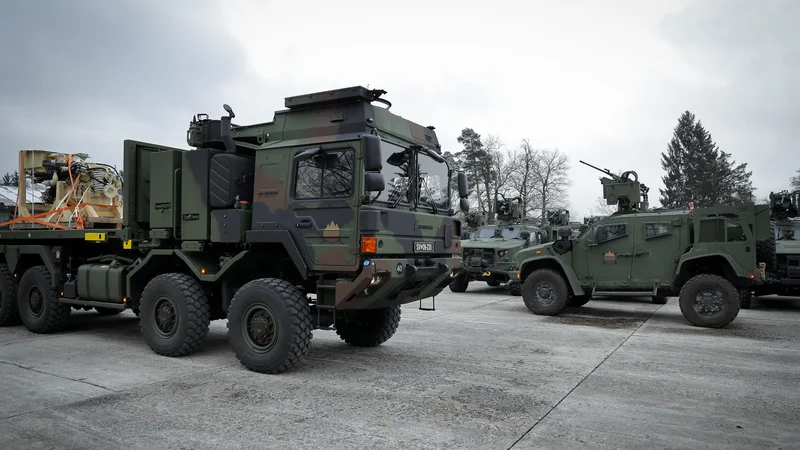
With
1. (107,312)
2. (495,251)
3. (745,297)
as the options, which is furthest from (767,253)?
(107,312)

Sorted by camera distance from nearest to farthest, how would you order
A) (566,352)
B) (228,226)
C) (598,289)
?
(228,226)
(566,352)
(598,289)

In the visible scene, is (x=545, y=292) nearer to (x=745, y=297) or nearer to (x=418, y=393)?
(x=745, y=297)

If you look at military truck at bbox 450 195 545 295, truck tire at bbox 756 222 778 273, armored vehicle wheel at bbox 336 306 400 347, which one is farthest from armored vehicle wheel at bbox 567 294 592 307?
armored vehicle wheel at bbox 336 306 400 347

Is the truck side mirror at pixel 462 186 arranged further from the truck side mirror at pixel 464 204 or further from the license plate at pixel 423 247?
the license plate at pixel 423 247

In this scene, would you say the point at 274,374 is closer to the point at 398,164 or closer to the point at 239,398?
the point at 239,398

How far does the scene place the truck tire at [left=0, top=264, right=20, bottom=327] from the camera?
9055mm

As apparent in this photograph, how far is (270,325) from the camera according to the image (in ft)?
20.4

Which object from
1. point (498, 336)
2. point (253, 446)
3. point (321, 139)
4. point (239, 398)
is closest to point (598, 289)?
point (498, 336)

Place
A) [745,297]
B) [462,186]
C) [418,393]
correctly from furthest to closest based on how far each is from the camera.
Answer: [745,297]
[462,186]
[418,393]

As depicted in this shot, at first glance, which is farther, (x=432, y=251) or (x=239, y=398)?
(x=432, y=251)

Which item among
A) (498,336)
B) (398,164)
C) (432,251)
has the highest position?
(398,164)

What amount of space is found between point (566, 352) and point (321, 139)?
4.33 meters

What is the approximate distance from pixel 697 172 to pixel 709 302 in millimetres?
48215

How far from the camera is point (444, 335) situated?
8969 mm
